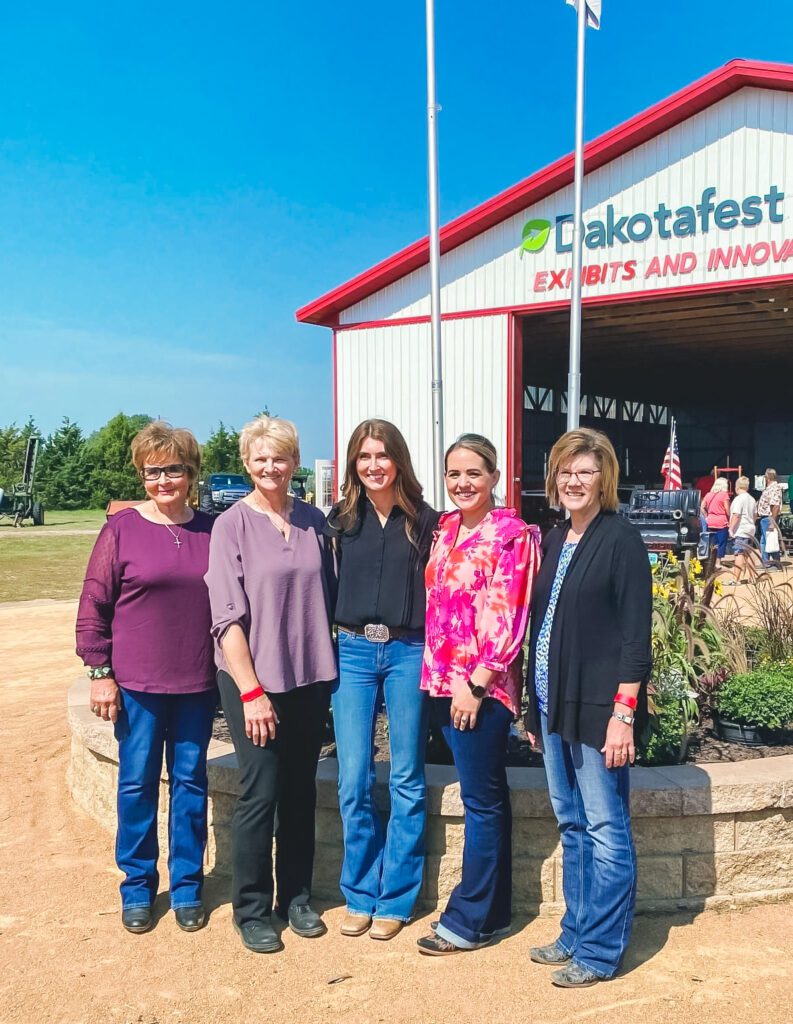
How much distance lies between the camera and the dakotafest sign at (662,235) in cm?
1244

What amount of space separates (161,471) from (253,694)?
90 centimetres

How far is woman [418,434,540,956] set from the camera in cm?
290

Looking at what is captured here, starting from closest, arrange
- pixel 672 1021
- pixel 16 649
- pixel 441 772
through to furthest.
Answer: pixel 672 1021 → pixel 441 772 → pixel 16 649

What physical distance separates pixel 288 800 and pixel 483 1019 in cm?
98

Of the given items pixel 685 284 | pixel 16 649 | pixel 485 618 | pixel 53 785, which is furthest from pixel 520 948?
pixel 685 284

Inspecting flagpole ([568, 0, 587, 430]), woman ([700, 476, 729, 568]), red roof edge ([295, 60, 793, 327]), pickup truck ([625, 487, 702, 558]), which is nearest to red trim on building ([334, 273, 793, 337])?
red roof edge ([295, 60, 793, 327])

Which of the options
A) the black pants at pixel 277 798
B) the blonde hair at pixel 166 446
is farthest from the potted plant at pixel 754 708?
the blonde hair at pixel 166 446

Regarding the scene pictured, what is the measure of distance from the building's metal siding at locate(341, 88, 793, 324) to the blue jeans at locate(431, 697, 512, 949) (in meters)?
11.5

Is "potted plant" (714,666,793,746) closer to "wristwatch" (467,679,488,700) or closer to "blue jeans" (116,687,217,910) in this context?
"wristwatch" (467,679,488,700)

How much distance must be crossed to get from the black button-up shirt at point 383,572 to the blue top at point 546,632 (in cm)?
42

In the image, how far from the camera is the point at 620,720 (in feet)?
8.84

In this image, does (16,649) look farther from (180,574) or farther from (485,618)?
(485,618)

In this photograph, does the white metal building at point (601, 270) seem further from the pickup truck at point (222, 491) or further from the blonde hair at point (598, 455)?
the pickup truck at point (222, 491)

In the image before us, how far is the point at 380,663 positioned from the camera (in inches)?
121
